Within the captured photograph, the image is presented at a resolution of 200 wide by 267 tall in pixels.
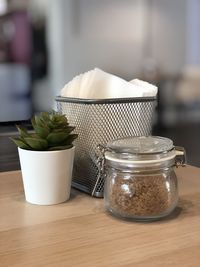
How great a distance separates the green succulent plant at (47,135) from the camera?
0.65 metres

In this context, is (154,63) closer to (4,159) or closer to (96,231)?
(4,159)

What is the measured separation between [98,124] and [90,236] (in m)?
0.22

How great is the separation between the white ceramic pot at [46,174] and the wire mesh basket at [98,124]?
2.0 inches

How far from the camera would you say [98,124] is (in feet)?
2.30

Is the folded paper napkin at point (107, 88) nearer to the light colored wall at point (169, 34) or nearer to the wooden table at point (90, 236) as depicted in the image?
the wooden table at point (90, 236)

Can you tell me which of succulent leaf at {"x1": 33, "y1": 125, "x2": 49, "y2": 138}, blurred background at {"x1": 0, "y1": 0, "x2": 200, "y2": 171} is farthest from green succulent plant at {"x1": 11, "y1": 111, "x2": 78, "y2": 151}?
blurred background at {"x1": 0, "y1": 0, "x2": 200, "y2": 171}

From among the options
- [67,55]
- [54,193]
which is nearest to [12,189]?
[54,193]

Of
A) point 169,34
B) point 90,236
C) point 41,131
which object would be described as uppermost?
point 169,34

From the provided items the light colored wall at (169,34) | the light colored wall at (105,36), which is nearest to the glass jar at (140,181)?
the light colored wall at (105,36)

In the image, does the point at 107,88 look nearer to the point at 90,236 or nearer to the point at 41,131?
the point at 41,131

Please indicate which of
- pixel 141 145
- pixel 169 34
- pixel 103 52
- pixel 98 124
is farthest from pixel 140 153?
pixel 169 34

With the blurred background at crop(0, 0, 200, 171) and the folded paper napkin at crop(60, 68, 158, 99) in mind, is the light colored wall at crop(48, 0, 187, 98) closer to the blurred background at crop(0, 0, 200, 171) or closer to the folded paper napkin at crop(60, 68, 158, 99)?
the blurred background at crop(0, 0, 200, 171)

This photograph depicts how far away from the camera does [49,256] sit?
1.58 ft

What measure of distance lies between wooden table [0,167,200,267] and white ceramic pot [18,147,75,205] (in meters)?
0.02
